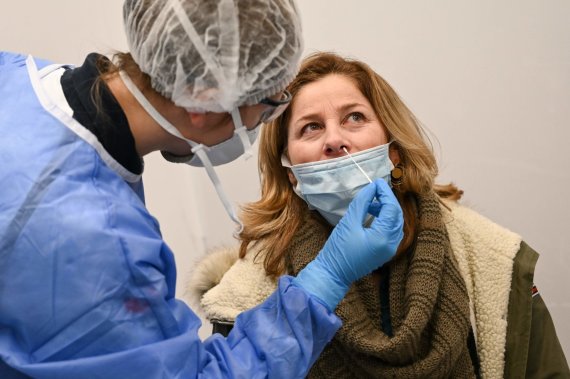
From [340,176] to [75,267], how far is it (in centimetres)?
60

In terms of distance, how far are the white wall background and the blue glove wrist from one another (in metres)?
0.86

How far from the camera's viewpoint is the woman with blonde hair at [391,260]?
4.33 feet

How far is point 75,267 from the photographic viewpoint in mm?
884

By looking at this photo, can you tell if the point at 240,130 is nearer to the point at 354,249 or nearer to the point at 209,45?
the point at 209,45

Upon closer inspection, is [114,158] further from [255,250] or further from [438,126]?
A: [438,126]

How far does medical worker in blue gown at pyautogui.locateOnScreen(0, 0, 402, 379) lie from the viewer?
886 mm

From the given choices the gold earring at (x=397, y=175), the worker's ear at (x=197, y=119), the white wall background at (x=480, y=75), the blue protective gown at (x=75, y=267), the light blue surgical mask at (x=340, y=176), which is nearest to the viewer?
the blue protective gown at (x=75, y=267)

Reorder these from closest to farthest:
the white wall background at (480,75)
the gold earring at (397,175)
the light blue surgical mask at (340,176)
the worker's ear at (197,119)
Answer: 1. the worker's ear at (197,119)
2. the light blue surgical mask at (340,176)
3. the gold earring at (397,175)
4. the white wall background at (480,75)

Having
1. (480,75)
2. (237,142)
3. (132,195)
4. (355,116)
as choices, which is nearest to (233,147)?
(237,142)

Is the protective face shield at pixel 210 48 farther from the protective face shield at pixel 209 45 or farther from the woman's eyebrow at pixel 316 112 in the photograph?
the woman's eyebrow at pixel 316 112

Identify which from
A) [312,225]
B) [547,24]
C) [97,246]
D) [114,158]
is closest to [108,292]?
[97,246]

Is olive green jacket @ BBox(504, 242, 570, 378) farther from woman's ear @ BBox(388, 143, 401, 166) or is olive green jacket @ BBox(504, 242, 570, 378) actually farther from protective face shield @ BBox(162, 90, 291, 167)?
protective face shield @ BBox(162, 90, 291, 167)

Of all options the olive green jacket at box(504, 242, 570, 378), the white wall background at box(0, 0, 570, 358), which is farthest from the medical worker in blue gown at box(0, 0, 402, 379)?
the white wall background at box(0, 0, 570, 358)

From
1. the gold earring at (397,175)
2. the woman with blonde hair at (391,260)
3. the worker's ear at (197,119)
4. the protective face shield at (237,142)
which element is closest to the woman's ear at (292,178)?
the woman with blonde hair at (391,260)
